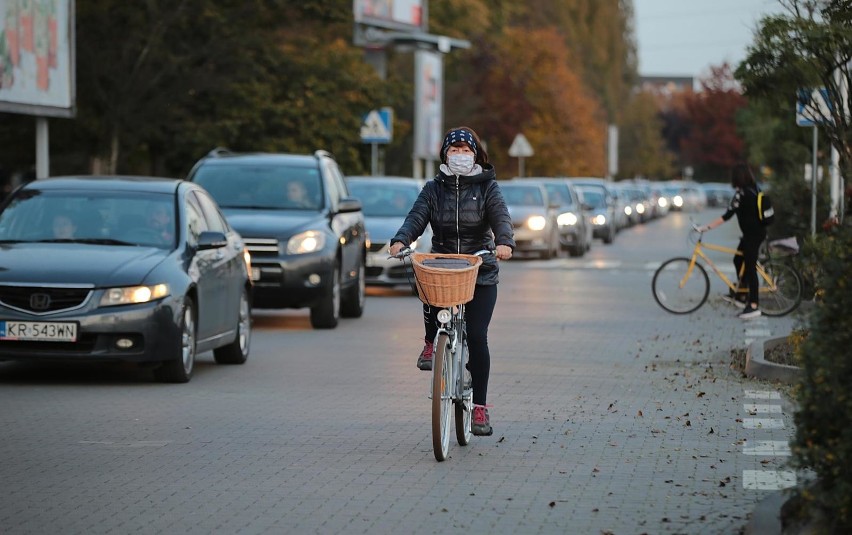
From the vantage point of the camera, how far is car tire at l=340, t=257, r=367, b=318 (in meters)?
20.4

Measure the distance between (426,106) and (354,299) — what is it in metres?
31.8

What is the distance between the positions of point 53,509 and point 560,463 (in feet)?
9.09

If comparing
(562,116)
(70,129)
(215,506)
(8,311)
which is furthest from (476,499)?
(562,116)

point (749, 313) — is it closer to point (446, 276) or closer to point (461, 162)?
point (461, 162)

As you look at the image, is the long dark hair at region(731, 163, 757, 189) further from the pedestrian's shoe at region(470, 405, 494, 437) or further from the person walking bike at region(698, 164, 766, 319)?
the pedestrian's shoe at region(470, 405, 494, 437)

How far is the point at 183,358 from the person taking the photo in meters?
13.5

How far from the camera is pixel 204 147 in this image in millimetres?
40781

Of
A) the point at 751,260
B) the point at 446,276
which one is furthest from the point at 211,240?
the point at 751,260

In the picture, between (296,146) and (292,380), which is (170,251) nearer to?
(292,380)

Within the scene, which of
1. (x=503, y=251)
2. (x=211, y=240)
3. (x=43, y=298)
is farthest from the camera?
(x=211, y=240)

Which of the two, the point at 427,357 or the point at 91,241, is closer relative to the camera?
the point at 427,357

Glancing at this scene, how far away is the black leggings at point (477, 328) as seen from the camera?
33.3 ft

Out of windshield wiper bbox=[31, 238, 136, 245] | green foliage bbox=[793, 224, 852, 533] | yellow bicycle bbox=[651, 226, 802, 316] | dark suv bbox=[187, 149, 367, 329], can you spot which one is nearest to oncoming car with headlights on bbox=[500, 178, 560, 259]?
yellow bicycle bbox=[651, 226, 802, 316]

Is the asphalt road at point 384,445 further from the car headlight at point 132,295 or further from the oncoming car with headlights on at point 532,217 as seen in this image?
the oncoming car with headlights on at point 532,217
